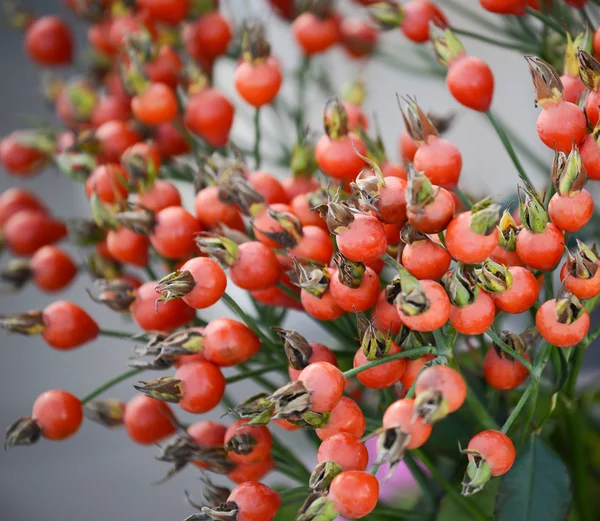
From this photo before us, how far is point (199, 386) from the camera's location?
0.84 ft

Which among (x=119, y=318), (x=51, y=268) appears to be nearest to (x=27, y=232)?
(x=51, y=268)

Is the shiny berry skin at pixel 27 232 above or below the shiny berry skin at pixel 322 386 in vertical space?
below

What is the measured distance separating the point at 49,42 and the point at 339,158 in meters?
0.29

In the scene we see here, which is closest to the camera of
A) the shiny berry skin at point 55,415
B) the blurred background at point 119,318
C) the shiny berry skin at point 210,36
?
the shiny berry skin at point 55,415

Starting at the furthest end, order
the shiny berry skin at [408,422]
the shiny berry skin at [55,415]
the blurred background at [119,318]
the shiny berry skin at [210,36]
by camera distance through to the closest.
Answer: the blurred background at [119,318] → the shiny berry skin at [210,36] → the shiny berry skin at [55,415] → the shiny berry skin at [408,422]

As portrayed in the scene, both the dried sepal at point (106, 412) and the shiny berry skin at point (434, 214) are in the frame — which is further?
the dried sepal at point (106, 412)

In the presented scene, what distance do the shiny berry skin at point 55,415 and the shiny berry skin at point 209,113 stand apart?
15 cm

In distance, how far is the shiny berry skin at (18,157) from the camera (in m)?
0.43

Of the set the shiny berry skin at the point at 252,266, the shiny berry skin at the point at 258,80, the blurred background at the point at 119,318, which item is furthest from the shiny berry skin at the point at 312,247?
the blurred background at the point at 119,318

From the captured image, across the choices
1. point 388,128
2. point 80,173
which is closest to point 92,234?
point 80,173

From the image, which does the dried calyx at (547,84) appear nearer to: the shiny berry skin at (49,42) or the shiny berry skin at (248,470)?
the shiny berry skin at (248,470)

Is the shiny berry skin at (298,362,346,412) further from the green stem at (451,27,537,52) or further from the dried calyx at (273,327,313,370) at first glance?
the green stem at (451,27,537,52)

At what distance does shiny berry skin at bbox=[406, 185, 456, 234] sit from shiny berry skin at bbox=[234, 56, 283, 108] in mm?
168

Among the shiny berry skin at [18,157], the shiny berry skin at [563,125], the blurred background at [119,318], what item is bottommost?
the blurred background at [119,318]
